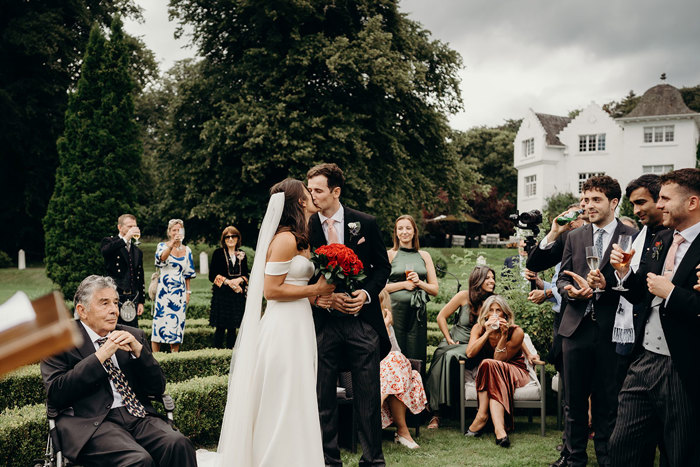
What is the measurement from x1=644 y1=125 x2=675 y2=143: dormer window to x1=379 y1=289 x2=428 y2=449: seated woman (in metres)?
42.4

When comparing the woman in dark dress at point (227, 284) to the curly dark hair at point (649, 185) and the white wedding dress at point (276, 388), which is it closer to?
the white wedding dress at point (276, 388)

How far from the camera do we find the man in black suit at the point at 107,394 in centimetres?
402

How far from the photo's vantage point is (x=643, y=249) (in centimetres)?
439

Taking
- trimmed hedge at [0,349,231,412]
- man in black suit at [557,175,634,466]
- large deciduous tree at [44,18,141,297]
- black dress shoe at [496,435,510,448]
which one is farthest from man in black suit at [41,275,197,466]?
large deciduous tree at [44,18,141,297]

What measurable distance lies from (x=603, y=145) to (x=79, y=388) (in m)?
46.0

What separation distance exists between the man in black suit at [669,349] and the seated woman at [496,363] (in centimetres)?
252

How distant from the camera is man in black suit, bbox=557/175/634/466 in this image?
500 centimetres

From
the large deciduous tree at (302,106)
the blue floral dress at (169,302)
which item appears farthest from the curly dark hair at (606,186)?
the large deciduous tree at (302,106)

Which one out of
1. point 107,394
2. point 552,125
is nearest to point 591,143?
point 552,125

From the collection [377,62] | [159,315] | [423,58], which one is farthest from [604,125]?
[159,315]

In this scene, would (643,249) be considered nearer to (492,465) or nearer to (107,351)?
(492,465)

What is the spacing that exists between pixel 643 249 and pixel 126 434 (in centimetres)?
391

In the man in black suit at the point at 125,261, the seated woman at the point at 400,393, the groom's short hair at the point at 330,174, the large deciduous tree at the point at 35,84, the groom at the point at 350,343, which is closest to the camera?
the groom at the point at 350,343

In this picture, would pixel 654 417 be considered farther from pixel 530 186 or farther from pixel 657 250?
pixel 530 186
